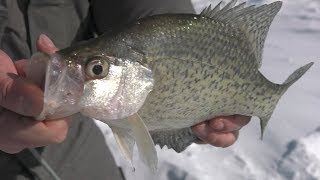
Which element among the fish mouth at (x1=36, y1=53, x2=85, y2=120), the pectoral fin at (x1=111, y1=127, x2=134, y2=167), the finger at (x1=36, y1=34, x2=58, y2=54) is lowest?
the pectoral fin at (x1=111, y1=127, x2=134, y2=167)

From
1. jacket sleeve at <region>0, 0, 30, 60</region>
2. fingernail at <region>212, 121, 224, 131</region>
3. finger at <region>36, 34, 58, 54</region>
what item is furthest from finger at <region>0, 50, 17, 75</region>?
fingernail at <region>212, 121, 224, 131</region>

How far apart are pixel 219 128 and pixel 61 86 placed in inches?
24.5

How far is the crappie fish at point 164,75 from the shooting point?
45.3 inches

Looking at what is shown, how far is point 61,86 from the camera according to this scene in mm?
1104

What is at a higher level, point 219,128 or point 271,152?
point 219,128

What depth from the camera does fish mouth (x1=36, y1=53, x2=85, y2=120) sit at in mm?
1095

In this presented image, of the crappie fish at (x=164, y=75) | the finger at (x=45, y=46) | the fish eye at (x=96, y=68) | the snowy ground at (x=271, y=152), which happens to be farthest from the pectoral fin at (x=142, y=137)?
the snowy ground at (x=271, y=152)

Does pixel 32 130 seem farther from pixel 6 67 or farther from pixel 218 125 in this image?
pixel 218 125

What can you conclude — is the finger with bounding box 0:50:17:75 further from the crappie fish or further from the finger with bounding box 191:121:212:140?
the finger with bounding box 191:121:212:140

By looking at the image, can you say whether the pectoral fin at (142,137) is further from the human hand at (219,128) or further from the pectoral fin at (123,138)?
the human hand at (219,128)

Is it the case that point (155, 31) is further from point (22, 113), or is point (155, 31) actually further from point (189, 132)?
point (189, 132)

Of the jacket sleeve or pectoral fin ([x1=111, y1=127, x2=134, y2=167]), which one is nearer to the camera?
pectoral fin ([x1=111, y1=127, x2=134, y2=167])

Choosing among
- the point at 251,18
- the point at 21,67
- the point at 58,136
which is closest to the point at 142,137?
the point at 58,136

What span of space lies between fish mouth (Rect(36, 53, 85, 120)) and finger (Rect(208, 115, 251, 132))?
1.74ft
